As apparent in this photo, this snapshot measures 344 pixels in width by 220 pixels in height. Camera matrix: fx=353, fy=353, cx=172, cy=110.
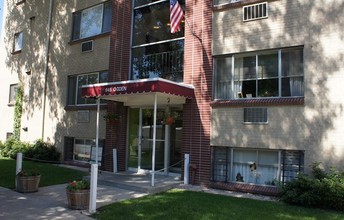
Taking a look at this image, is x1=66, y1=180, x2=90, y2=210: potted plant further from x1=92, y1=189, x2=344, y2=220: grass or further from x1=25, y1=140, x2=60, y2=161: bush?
x1=25, y1=140, x2=60, y2=161: bush

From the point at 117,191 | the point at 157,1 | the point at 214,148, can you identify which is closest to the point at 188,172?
the point at 214,148

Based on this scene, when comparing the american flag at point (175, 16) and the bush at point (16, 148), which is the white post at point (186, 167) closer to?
the american flag at point (175, 16)

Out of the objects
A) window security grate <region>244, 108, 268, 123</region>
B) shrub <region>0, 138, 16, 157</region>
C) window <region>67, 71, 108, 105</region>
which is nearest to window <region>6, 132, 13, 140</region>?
shrub <region>0, 138, 16, 157</region>

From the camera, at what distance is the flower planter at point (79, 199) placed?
7.90m

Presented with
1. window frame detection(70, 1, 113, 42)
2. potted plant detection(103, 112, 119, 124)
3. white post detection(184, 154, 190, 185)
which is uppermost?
window frame detection(70, 1, 113, 42)

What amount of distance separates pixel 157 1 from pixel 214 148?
6.02 meters

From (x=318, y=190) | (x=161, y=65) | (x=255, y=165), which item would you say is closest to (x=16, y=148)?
(x=161, y=65)

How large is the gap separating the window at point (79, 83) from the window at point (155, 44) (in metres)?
1.96

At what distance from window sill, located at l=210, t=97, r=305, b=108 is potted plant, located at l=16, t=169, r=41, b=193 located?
555 centimetres

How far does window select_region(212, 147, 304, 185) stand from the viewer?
9.55 meters

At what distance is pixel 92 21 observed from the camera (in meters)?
15.7

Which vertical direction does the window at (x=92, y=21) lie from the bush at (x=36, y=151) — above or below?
above

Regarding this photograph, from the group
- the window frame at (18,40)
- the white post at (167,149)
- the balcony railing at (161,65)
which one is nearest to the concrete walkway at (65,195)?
the white post at (167,149)

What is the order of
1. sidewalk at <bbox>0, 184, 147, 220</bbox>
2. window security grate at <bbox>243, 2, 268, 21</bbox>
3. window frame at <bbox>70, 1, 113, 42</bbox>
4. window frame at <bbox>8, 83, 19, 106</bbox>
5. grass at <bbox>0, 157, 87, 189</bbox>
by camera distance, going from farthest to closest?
window frame at <bbox>8, 83, 19, 106</bbox> < window frame at <bbox>70, 1, 113, 42</bbox> < grass at <bbox>0, 157, 87, 189</bbox> < window security grate at <bbox>243, 2, 268, 21</bbox> < sidewalk at <bbox>0, 184, 147, 220</bbox>
